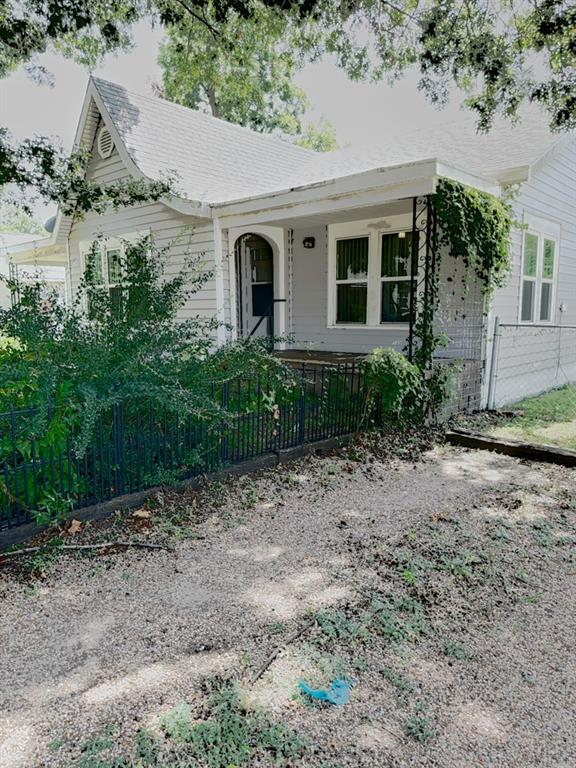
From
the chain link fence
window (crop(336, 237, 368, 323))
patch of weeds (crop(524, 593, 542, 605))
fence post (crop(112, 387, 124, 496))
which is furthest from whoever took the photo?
window (crop(336, 237, 368, 323))

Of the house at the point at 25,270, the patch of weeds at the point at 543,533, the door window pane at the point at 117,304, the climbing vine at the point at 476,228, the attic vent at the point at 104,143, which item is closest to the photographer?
the patch of weeds at the point at 543,533

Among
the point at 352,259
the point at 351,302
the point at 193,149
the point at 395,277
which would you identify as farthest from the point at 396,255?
the point at 193,149

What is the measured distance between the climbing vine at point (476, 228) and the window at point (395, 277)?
143 centimetres

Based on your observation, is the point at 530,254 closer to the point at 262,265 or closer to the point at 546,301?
the point at 546,301

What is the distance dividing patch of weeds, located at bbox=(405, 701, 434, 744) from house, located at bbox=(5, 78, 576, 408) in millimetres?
5194

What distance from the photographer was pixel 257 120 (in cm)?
2653

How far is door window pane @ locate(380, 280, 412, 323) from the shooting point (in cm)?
849

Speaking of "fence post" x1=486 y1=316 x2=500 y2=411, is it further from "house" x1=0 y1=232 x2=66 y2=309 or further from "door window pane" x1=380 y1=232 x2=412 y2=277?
"house" x1=0 y1=232 x2=66 y2=309

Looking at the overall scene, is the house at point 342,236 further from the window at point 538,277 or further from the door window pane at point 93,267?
the door window pane at point 93,267

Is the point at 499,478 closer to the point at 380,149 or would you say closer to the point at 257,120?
the point at 380,149

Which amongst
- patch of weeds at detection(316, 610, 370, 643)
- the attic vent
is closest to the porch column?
patch of weeds at detection(316, 610, 370, 643)

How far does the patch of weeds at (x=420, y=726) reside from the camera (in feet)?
6.18

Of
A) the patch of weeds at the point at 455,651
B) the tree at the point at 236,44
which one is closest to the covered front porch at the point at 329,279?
the tree at the point at 236,44

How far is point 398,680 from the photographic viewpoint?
2.18 meters
